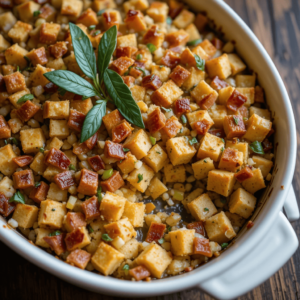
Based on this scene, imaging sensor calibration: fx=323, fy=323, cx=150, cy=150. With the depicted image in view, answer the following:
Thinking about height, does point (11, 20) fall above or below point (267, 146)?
below

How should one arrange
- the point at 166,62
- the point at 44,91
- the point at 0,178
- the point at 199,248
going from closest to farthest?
the point at 199,248 < the point at 0,178 < the point at 44,91 < the point at 166,62

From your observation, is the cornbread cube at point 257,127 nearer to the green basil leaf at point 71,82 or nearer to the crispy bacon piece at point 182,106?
the crispy bacon piece at point 182,106

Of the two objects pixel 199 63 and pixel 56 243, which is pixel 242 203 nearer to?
pixel 199 63

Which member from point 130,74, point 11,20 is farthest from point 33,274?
point 11,20

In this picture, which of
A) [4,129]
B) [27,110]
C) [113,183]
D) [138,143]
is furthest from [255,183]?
[4,129]

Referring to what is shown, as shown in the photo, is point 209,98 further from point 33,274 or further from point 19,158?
point 33,274

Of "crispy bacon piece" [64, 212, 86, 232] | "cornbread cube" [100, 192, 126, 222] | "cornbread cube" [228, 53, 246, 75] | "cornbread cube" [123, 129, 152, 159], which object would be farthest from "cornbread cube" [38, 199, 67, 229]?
"cornbread cube" [228, 53, 246, 75]
